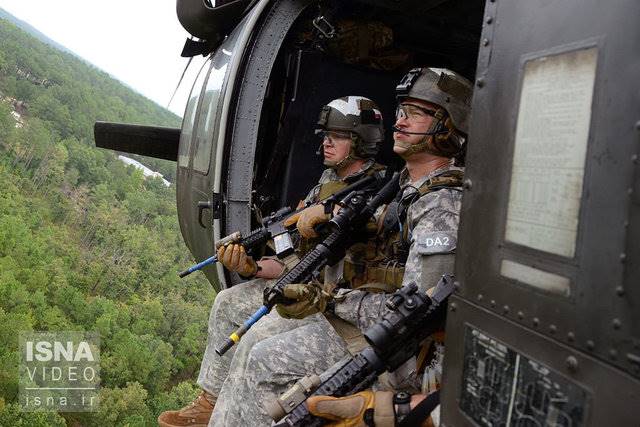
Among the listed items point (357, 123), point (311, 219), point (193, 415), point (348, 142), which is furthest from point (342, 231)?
point (193, 415)

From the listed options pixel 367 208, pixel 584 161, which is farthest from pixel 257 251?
pixel 584 161

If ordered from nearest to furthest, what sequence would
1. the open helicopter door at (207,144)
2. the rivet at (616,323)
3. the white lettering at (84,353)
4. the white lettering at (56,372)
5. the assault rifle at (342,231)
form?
the rivet at (616,323), the assault rifle at (342,231), the open helicopter door at (207,144), the white lettering at (56,372), the white lettering at (84,353)

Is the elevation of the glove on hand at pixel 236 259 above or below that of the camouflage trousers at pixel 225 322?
above

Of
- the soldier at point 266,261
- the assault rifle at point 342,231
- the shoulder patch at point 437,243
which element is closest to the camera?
Result: the shoulder patch at point 437,243

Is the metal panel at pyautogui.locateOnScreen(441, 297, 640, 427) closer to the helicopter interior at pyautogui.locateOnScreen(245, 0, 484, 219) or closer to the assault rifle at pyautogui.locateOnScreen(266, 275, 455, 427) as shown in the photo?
the assault rifle at pyautogui.locateOnScreen(266, 275, 455, 427)

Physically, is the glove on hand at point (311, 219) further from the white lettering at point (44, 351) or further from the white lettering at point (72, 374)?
the white lettering at point (72, 374)

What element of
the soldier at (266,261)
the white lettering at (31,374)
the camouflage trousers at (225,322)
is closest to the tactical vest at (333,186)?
the soldier at (266,261)

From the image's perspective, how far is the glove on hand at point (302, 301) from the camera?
2.38 metres

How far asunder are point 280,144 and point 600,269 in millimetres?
3409

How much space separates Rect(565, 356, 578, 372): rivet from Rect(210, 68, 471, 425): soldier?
1120mm

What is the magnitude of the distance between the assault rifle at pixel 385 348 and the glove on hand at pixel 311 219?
1.15 meters

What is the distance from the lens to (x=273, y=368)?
2461 mm

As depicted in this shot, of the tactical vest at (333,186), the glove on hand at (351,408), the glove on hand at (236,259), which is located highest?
the tactical vest at (333,186)

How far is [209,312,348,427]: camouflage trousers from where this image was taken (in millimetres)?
2457
